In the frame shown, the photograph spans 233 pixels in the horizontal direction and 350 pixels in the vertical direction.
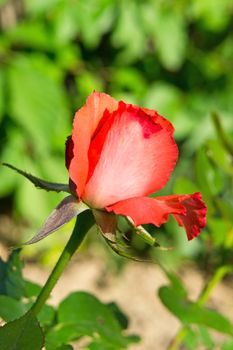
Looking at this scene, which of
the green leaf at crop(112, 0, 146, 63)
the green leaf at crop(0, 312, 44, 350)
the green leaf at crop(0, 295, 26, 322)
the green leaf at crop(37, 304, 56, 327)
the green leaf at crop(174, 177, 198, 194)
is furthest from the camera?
the green leaf at crop(112, 0, 146, 63)

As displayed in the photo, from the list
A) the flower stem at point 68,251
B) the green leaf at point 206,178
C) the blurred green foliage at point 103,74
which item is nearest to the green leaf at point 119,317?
the green leaf at point 206,178

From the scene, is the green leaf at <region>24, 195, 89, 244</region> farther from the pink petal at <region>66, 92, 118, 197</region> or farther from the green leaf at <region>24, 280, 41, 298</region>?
the green leaf at <region>24, 280, 41, 298</region>

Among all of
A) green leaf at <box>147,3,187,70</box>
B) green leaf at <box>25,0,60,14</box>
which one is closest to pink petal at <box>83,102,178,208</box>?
green leaf at <box>25,0,60,14</box>

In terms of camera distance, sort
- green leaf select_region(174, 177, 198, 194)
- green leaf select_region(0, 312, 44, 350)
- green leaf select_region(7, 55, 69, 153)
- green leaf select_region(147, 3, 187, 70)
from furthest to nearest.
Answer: green leaf select_region(147, 3, 187, 70) → green leaf select_region(7, 55, 69, 153) → green leaf select_region(174, 177, 198, 194) → green leaf select_region(0, 312, 44, 350)

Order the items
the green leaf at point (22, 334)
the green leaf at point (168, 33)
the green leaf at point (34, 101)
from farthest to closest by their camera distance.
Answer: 1. the green leaf at point (168, 33)
2. the green leaf at point (34, 101)
3. the green leaf at point (22, 334)

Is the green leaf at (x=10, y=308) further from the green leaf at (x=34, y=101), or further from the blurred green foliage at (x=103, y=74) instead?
the green leaf at (x=34, y=101)

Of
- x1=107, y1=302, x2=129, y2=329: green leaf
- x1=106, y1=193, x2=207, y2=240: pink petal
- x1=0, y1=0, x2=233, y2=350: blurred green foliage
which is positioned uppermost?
x1=106, y1=193, x2=207, y2=240: pink petal
